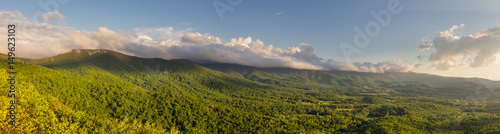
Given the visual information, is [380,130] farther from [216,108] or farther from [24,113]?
[24,113]

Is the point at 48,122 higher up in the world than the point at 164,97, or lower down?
higher up

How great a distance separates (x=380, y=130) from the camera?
491 ft

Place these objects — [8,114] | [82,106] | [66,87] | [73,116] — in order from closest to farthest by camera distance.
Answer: [8,114] < [73,116] < [82,106] < [66,87]

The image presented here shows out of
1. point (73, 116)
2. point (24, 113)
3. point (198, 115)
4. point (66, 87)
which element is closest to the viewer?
point (24, 113)

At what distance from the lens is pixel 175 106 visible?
145625mm

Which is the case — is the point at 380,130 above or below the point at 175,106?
below

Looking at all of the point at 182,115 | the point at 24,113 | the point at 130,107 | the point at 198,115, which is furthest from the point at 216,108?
the point at 24,113

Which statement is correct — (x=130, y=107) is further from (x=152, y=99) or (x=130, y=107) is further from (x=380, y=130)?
(x=380, y=130)

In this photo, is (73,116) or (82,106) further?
(82,106)

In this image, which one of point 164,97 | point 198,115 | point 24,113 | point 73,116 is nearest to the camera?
point 24,113

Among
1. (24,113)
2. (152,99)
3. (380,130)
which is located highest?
(24,113)

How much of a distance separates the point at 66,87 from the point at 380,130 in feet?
786

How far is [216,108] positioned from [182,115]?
39.0 metres

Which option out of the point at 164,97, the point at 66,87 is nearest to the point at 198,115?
the point at 164,97
